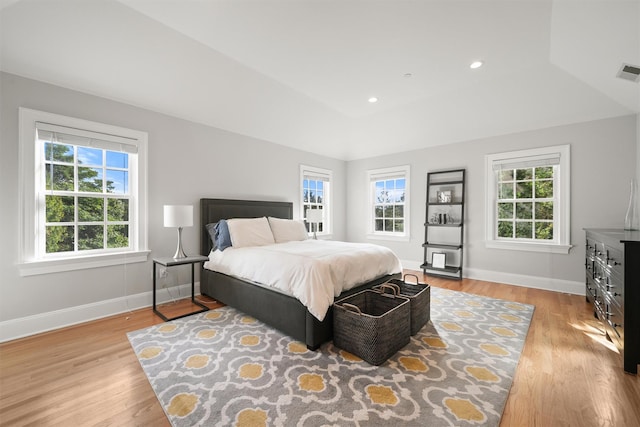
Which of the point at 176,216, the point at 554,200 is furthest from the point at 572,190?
the point at 176,216

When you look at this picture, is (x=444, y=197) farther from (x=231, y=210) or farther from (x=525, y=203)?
(x=231, y=210)

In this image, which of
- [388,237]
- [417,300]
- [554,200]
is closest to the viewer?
[417,300]

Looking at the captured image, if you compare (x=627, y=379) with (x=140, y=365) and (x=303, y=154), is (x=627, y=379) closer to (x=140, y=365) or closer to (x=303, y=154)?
(x=140, y=365)

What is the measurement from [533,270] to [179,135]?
5626 millimetres

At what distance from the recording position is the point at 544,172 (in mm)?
4188

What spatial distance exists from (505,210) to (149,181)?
17.8 feet

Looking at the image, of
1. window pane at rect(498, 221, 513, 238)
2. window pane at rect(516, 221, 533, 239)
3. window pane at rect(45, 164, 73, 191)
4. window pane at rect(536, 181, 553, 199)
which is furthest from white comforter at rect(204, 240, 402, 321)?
window pane at rect(536, 181, 553, 199)

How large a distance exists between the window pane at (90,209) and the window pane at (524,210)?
593cm

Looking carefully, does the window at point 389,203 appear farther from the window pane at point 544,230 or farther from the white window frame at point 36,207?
the white window frame at point 36,207

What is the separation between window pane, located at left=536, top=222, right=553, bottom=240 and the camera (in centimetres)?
415

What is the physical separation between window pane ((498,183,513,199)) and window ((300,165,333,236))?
128 inches

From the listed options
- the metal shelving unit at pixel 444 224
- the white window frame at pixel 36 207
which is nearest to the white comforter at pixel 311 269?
the white window frame at pixel 36 207

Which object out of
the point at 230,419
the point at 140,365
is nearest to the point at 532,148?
the point at 230,419

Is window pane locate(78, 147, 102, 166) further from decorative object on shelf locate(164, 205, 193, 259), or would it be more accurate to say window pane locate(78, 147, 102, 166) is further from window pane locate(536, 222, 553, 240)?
window pane locate(536, 222, 553, 240)
